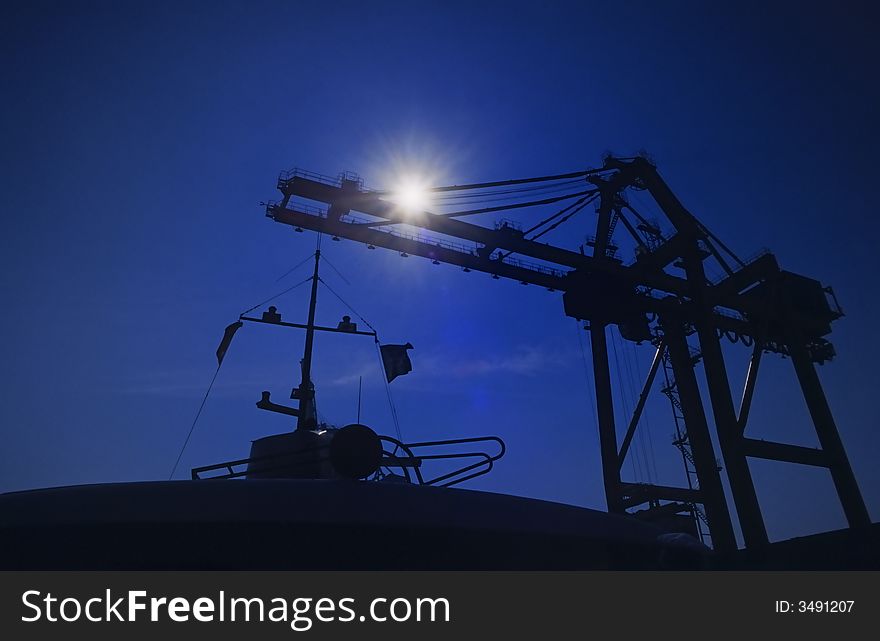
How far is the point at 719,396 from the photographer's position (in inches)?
1058

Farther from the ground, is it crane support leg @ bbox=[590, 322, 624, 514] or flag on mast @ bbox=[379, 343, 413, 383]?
crane support leg @ bbox=[590, 322, 624, 514]

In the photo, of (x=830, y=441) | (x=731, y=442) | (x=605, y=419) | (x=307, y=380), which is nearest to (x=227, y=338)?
(x=307, y=380)

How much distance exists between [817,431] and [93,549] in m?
36.8

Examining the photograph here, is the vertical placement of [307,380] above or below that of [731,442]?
below

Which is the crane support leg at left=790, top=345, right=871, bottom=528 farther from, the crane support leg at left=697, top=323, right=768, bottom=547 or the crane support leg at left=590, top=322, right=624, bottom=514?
the crane support leg at left=590, top=322, right=624, bottom=514

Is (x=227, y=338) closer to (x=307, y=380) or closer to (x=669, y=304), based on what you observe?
(x=307, y=380)

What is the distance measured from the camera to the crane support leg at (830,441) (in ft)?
92.4

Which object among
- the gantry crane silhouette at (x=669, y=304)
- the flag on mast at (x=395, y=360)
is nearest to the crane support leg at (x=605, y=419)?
the gantry crane silhouette at (x=669, y=304)

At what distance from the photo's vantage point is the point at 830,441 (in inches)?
1152

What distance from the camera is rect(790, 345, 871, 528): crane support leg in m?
28.2

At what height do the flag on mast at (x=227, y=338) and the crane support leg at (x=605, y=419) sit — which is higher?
the crane support leg at (x=605, y=419)

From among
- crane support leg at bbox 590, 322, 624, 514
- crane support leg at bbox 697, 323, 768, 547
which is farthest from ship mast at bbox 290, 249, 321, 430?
crane support leg at bbox 697, 323, 768, 547

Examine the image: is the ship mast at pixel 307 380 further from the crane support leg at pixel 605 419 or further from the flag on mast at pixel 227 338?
the crane support leg at pixel 605 419
